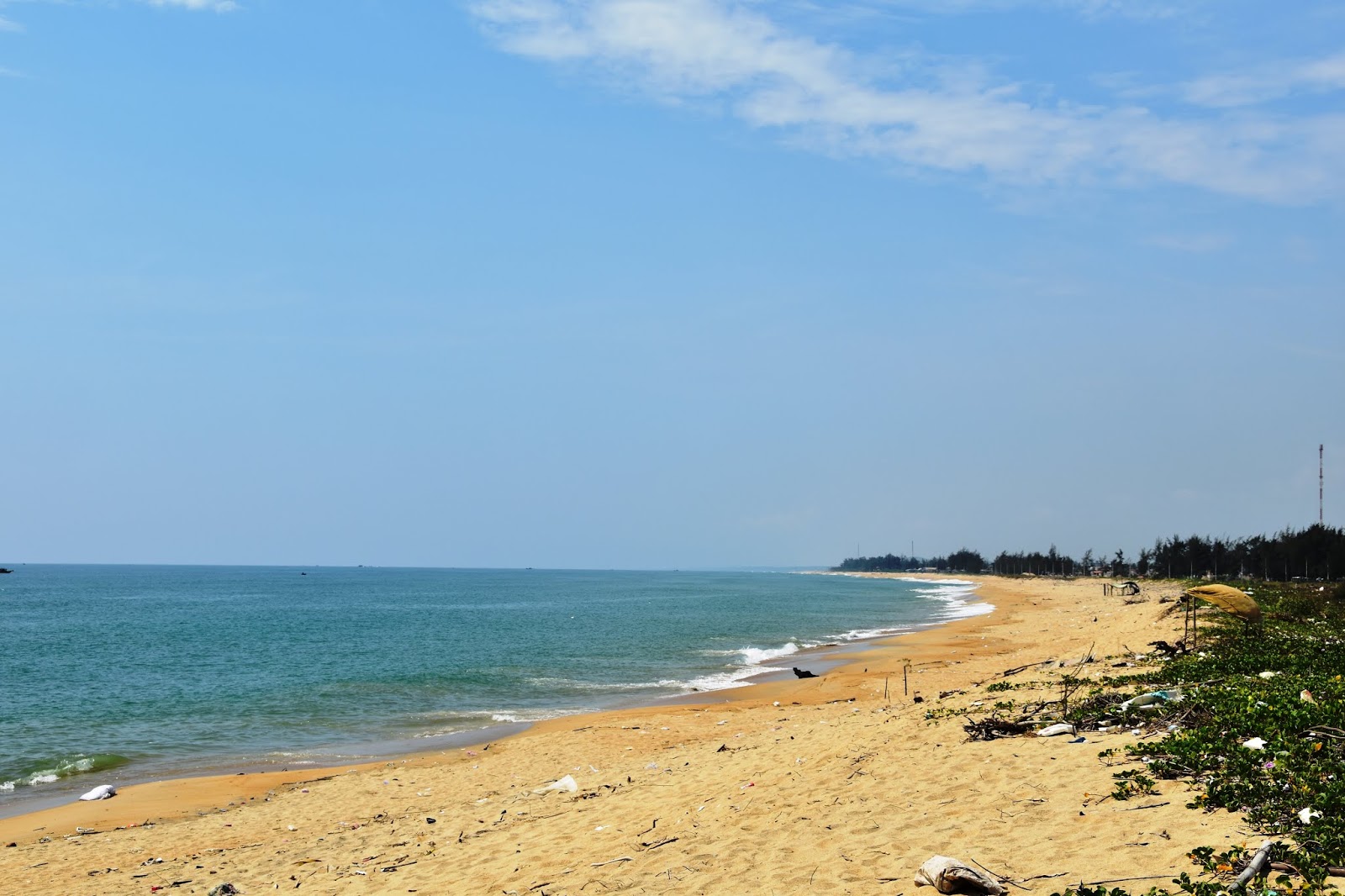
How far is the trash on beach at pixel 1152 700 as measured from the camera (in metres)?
11.3

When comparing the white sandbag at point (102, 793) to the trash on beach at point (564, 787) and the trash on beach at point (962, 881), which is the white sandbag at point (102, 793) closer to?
the trash on beach at point (564, 787)

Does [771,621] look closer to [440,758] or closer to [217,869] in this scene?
[440,758]

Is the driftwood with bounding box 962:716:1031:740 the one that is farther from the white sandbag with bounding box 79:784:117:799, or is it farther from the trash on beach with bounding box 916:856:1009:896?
the white sandbag with bounding box 79:784:117:799

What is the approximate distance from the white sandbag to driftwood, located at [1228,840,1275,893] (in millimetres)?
17334

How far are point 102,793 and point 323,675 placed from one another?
18841 mm

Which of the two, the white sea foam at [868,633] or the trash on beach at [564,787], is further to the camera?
the white sea foam at [868,633]

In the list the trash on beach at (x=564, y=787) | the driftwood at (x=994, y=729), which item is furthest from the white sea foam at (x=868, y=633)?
the driftwood at (x=994, y=729)

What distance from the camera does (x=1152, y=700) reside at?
11.5 metres

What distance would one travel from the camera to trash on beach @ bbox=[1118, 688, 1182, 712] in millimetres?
11289

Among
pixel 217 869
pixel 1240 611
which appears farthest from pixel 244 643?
pixel 1240 611

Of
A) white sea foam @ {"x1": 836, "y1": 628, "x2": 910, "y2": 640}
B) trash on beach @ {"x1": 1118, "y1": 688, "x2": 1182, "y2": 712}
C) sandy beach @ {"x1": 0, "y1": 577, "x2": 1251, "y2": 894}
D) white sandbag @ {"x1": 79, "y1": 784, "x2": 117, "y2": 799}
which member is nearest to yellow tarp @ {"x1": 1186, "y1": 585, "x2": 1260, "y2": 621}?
sandy beach @ {"x1": 0, "y1": 577, "x2": 1251, "y2": 894}

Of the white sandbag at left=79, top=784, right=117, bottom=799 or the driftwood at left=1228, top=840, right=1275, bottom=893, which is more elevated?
the driftwood at left=1228, top=840, right=1275, bottom=893

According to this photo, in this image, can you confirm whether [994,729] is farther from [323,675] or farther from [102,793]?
[323,675]

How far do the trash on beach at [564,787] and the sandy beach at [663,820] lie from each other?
0.38 feet
